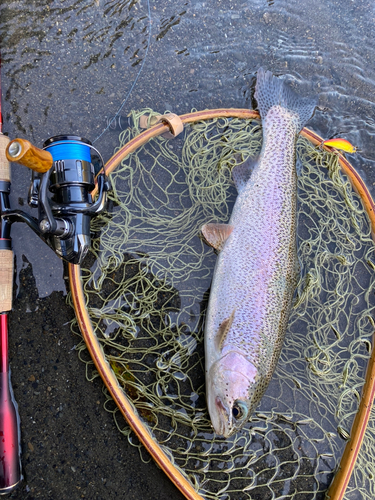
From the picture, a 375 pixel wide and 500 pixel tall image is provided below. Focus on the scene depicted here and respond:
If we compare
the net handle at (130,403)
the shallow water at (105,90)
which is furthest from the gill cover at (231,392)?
the shallow water at (105,90)

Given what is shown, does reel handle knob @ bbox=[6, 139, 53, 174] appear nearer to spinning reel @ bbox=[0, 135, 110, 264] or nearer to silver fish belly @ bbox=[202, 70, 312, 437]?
spinning reel @ bbox=[0, 135, 110, 264]

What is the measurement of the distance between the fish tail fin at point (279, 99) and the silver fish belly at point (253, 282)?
0.18 ft

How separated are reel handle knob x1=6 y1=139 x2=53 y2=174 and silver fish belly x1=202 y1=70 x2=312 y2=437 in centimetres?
102

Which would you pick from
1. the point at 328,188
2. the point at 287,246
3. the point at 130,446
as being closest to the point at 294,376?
the point at 287,246

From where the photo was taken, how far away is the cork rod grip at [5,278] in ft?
6.26

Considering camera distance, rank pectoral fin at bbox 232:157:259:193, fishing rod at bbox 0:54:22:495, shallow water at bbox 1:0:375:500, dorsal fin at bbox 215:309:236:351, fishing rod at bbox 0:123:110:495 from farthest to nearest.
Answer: pectoral fin at bbox 232:157:259:193, shallow water at bbox 1:0:375:500, dorsal fin at bbox 215:309:236:351, fishing rod at bbox 0:54:22:495, fishing rod at bbox 0:123:110:495

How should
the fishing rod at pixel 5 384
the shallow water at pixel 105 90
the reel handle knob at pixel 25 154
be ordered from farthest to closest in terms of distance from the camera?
the shallow water at pixel 105 90 < the fishing rod at pixel 5 384 < the reel handle knob at pixel 25 154

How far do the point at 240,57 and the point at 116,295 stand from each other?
1990 millimetres

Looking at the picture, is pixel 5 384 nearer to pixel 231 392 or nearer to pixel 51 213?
pixel 51 213

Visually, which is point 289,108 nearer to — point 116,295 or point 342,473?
point 116,295

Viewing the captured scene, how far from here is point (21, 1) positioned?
244 cm

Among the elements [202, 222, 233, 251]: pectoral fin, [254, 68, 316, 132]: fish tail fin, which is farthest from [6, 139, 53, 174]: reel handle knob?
[254, 68, 316, 132]: fish tail fin

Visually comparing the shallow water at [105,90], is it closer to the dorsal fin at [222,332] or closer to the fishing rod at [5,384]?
the fishing rod at [5,384]

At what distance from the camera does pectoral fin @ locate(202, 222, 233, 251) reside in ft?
7.23
